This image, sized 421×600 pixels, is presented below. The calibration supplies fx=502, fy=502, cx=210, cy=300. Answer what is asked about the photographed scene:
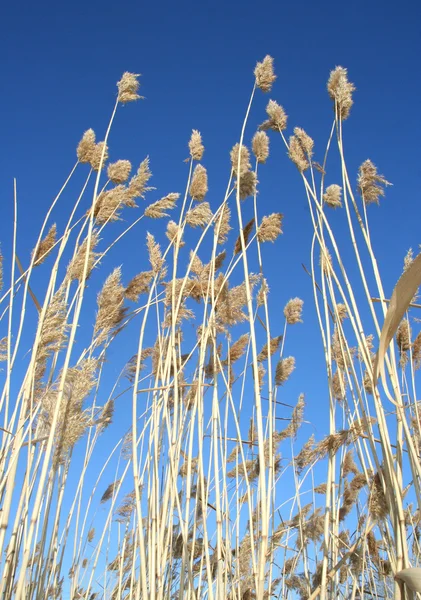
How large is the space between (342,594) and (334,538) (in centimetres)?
82

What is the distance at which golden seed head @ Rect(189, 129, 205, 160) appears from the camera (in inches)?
106

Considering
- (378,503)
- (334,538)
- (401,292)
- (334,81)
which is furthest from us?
(334,81)

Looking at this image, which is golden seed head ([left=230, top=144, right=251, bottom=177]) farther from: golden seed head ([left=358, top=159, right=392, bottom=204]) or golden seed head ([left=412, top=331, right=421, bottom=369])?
golden seed head ([left=412, top=331, right=421, bottom=369])

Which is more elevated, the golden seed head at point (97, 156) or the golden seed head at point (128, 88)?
the golden seed head at point (128, 88)

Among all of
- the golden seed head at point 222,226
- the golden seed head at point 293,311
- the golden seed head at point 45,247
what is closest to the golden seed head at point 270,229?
the golden seed head at point 222,226

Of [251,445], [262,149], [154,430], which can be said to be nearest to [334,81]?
[262,149]

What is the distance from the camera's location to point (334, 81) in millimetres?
2279

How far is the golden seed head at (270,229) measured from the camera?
2.46m

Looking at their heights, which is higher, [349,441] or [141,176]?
[141,176]

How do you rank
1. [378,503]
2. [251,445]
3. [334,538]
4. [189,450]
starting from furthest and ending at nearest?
[251,445], [189,450], [334,538], [378,503]

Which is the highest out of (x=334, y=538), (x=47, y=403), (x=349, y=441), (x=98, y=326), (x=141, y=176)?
(x=141, y=176)

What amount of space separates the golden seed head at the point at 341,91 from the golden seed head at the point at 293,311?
114 centimetres

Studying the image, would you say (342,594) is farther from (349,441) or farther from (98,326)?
(98,326)

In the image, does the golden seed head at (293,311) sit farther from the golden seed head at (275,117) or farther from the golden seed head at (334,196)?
the golden seed head at (275,117)
